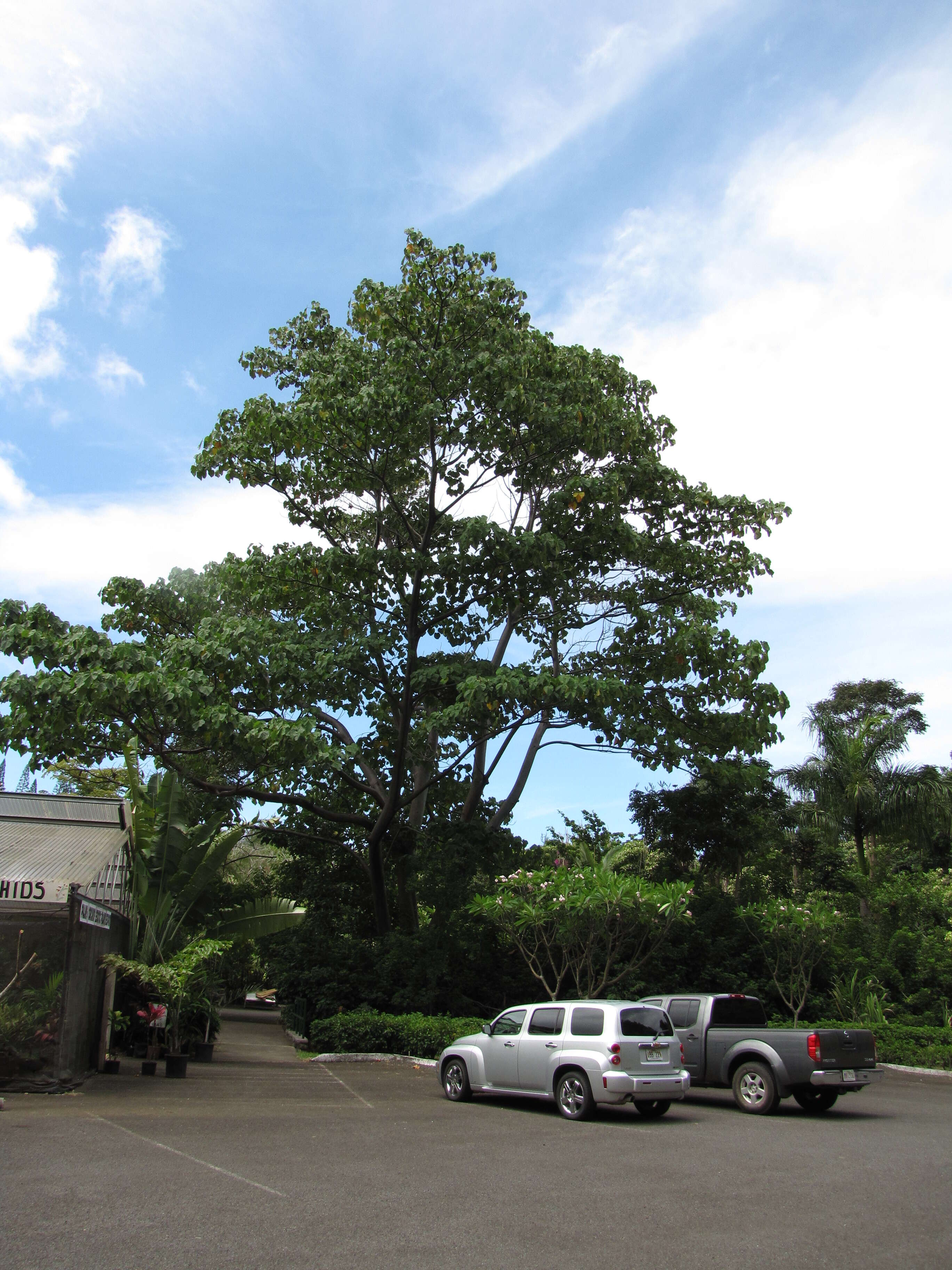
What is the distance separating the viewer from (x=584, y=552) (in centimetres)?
2031

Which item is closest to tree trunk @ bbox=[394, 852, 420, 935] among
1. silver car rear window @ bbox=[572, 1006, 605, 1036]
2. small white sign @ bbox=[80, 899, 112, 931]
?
small white sign @ bbox=[80, 899, 112, 931]

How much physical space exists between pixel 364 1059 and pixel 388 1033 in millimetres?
698

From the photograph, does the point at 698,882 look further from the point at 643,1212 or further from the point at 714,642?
the point at 643,1212

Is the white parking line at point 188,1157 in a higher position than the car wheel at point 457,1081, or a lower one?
higher

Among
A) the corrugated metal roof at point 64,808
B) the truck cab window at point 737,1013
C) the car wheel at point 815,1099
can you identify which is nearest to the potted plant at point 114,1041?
the corrugated metal roof at point 64,808

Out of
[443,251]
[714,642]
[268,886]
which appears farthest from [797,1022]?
[443,251]

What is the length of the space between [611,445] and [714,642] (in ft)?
15.3

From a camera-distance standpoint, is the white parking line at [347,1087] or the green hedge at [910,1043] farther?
the green hedge at [910,1043]

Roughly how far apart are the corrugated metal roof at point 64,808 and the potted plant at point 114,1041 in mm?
3664

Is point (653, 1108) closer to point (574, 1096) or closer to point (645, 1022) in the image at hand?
point (574, 1096)

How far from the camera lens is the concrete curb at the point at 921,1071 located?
703 inches

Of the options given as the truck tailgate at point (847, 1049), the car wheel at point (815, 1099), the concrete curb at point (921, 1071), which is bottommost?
the concrete curb at point (921, 1071)

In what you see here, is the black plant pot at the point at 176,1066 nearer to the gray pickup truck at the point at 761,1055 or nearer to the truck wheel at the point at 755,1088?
the gray pickup truck at the point at 761,1055

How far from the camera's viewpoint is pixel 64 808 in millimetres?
17781
